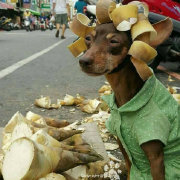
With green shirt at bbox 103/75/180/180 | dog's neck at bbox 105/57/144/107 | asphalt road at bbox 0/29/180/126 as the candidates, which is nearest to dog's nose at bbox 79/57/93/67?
dog's neck at bbox 105/57/144/107

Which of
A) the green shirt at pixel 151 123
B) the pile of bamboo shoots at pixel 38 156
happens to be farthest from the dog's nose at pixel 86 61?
the pile of bamboo shoots at pixel 38 156

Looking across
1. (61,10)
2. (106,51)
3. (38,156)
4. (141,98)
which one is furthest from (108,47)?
(61,10)

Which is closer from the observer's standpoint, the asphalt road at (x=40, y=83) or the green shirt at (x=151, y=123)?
the green shirt at (x=151, y=123)

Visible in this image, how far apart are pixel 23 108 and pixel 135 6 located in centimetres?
217

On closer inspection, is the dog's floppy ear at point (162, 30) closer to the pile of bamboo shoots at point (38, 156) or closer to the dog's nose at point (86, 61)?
the dog's nose at point (86, 61)

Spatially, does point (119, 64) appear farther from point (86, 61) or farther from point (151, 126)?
point (151, 126)

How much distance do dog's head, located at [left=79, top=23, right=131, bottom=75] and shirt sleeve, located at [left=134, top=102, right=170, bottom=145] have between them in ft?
0.83

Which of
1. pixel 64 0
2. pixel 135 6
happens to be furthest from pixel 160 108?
pixel 64 0

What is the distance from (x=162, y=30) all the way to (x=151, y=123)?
1.44 ft

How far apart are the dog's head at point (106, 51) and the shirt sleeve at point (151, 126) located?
0.25m

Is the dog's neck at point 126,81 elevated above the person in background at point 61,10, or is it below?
above

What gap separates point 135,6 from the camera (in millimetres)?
1561

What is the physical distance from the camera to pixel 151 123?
1.48 metres

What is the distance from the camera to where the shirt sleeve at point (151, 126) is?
4.83 ft
